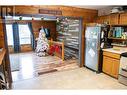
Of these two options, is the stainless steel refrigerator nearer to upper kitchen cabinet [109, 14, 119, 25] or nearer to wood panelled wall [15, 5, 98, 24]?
upper kitchen cabinet [109, 14, 119, 25]

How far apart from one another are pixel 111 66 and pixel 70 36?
11.5 ft

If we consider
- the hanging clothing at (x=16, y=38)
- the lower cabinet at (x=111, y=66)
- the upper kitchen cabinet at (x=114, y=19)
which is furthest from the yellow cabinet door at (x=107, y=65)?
the hanging clothing at (x=16, y=38)

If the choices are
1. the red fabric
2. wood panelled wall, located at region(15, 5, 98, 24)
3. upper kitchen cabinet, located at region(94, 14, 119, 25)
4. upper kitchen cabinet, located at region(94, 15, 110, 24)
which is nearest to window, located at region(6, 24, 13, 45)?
the red fabric

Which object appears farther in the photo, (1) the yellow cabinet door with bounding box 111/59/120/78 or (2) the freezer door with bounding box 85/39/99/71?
(2) the freezer door with bounding box 85/39/99/71

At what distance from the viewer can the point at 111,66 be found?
12.8 ft

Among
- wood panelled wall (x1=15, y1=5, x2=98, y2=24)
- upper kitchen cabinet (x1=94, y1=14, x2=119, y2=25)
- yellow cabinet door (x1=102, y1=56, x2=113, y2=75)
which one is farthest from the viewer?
upper kitchen cabinet (x1=94, y1=14, x2=119, y2=25)

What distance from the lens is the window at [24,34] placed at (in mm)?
7978

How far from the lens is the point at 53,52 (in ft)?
23.0

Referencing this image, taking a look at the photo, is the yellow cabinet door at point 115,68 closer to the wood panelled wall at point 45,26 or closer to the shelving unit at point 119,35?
the shelving unit at point 119,35

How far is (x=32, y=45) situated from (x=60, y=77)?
4.71 metres

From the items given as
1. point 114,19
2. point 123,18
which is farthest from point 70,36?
point 123,18

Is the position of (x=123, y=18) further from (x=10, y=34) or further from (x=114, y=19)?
(x=10, y=34)

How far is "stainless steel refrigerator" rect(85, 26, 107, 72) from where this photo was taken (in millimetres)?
4079

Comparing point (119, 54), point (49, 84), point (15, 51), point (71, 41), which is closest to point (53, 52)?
point (71, 41)
